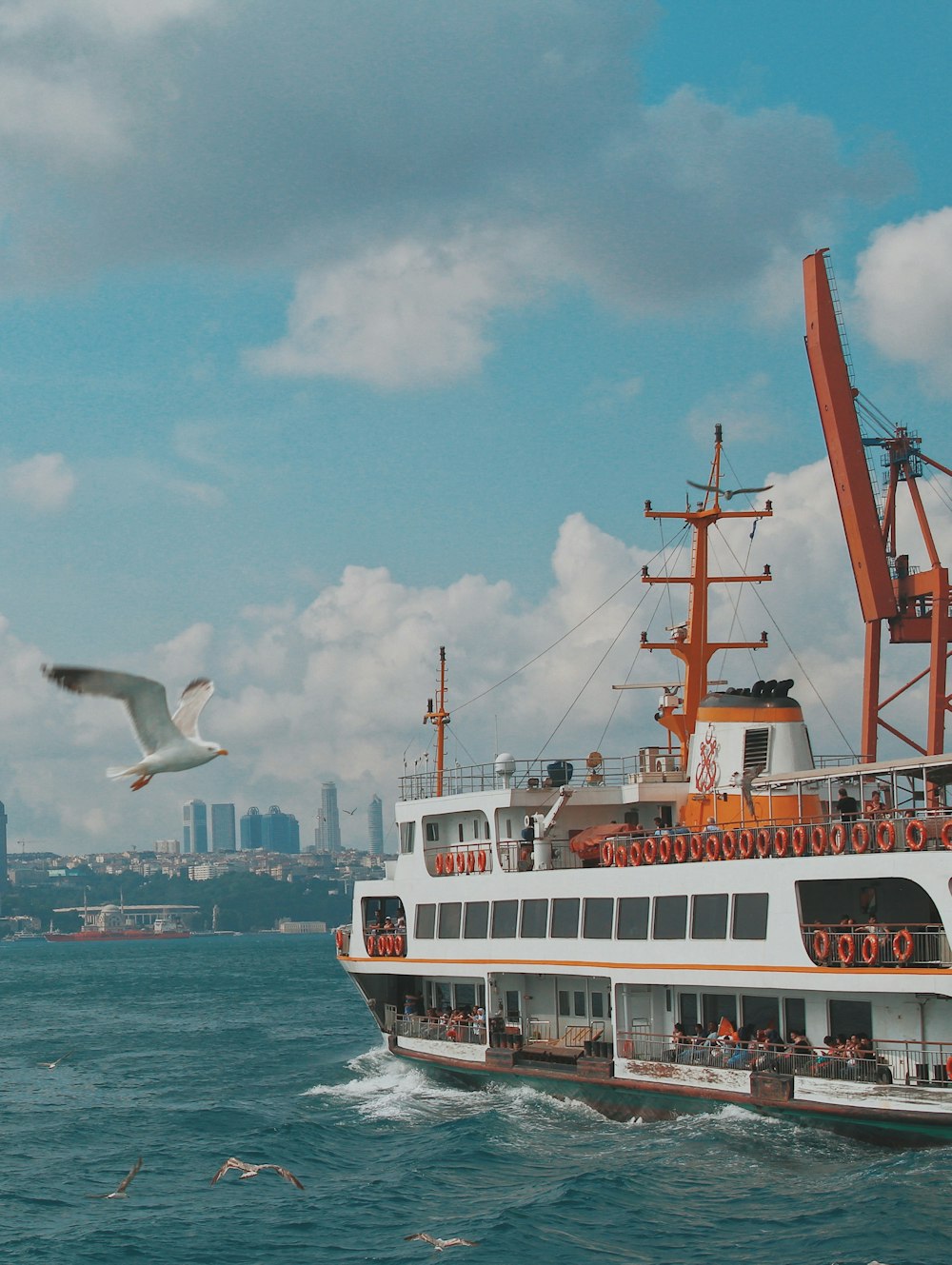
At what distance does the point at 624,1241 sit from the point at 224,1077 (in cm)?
2137

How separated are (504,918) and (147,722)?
1977 centimetres

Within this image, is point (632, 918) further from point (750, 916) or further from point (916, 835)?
point (916, 835)

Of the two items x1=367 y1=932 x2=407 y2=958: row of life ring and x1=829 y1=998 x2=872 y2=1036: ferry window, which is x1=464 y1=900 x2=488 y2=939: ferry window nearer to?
x1=367 y1=932 x2=407 y2=958: row of life ring

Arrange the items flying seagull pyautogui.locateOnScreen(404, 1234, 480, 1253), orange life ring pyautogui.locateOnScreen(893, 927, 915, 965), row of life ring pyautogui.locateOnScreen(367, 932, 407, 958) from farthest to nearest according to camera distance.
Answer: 1. row of life ring pyautogui.locateOnScreen(367, 932, 407, 958)
2. orange life ring pyautogui.locateOnScreen(893, 927, 915, 965)
3. flying seagull pyautogui.locateOnScreen(404, 1234, 480, 1253)

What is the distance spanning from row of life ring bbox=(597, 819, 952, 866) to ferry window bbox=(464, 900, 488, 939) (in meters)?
3.81

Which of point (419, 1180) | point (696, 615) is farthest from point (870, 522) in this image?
point (419, 1180)

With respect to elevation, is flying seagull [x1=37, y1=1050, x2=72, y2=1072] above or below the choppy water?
below

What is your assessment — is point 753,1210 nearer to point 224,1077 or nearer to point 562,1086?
point 562,1086

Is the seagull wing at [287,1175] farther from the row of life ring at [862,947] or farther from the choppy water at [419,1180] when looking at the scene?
the row of life ring at [862,947]

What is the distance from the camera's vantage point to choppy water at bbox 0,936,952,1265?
2177cm

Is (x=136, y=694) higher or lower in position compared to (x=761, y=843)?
higher

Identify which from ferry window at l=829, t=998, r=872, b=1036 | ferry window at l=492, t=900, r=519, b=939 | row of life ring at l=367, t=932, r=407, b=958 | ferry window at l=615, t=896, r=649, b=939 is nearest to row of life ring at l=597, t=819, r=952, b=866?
ferry window at l=615, t=896, r=649, b=939

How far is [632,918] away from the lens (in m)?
30.2

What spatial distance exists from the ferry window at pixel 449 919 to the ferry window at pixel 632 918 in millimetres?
5547
